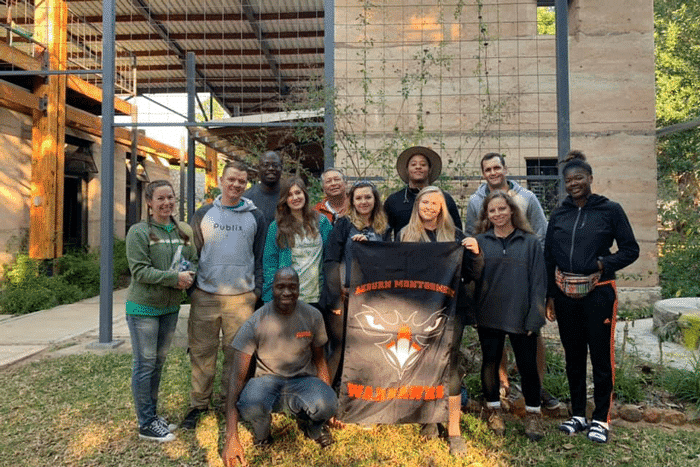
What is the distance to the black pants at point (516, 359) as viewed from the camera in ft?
11.4

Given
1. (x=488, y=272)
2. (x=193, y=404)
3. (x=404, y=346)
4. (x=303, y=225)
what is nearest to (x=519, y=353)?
(x=488, y=272)

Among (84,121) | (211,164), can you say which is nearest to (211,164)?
(211,164)

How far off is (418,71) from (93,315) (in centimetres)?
657

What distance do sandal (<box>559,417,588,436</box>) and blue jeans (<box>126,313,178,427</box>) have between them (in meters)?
2.88

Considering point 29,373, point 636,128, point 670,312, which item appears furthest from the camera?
point 636,128

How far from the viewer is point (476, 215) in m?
4.09

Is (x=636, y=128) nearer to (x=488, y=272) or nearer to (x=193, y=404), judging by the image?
(x=488, y=272)

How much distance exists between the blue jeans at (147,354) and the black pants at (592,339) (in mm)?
2801

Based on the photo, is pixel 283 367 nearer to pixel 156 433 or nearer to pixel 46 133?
pixel 156 433

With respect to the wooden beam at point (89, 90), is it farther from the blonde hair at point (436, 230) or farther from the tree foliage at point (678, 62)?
the tree foliage at point (678, 62)

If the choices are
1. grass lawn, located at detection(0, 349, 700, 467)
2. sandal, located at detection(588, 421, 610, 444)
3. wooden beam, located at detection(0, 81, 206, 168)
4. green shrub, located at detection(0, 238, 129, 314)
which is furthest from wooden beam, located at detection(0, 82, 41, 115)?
sandal, located at detection(588, 421, 610, 444)

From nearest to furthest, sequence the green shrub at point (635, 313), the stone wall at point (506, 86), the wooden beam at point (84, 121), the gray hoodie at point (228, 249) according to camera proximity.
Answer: the gray hoodie at point (228, 249)
the stone wall at point (506, 86)
the green shrub at point (635, 313)
the wooden beam at point (84, 121)

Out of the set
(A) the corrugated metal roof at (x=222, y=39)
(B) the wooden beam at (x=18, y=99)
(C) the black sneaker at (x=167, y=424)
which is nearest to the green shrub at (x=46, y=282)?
(B) the wooden beam at (x=18, y=99)

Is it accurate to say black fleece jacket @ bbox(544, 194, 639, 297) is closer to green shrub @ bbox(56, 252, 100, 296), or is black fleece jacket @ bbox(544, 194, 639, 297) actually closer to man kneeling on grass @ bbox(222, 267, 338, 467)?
man kneeling on grass @ bbox(222, 267, 338, 467)
